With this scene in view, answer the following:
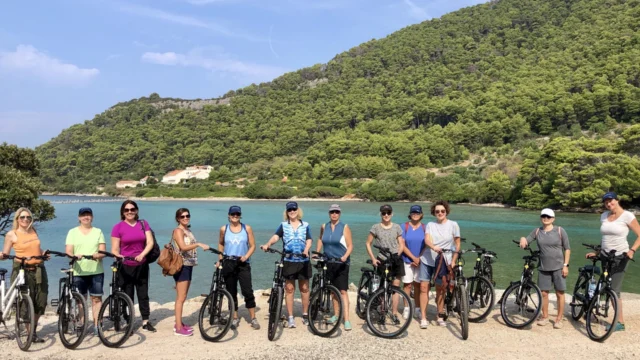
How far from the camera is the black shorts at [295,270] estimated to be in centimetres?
579

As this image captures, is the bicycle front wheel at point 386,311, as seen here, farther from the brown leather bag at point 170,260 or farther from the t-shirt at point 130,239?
the t-shirt at point 130,239

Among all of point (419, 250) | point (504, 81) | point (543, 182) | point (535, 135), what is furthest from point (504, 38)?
point (419, 250)

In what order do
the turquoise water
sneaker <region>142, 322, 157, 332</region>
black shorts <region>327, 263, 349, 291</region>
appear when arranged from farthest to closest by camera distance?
the turquoise water < sneaker <region>142, 322, 157, 332</region> < black shorts <region>327, 263, 349, 291</region>

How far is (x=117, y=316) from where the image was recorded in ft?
18.0

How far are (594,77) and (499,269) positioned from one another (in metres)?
96.8

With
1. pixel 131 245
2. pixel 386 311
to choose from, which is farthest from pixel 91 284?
pixel 386 311

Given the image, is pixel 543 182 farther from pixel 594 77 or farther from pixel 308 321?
pixel 594 77

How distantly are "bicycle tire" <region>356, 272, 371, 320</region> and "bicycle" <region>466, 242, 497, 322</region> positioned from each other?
1.54 meters

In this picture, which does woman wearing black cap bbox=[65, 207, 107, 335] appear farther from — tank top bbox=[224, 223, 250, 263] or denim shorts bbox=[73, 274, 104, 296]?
tank top bbox=[224, 223, 250, 263]

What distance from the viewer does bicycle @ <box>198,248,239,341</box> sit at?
18.2 ft

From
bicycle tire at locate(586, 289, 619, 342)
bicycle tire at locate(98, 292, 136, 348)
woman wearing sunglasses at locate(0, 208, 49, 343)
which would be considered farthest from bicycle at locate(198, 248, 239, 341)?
bicycle tire at locate(586, 289, 619, 342)

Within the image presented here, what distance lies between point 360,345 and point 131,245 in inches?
123

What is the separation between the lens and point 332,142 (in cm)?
10925

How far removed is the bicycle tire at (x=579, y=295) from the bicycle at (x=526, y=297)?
2.04ft
